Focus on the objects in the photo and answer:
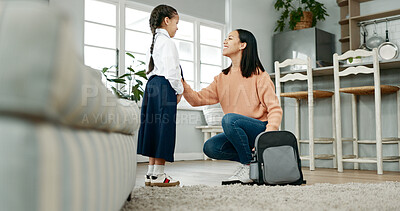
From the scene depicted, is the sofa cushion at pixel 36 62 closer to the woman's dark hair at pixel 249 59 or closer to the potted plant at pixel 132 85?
the woman's dark hair at pixel 249 59

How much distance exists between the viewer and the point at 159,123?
6.81 ft

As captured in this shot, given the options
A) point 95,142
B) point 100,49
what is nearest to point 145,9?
point 100,49

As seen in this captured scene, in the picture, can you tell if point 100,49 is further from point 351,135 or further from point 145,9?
point 351,135

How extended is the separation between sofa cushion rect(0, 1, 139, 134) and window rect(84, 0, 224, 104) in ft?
12.8

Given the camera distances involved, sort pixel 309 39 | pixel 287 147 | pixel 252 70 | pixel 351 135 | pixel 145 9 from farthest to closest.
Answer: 1. pixel 309 39
2. pixel 145 9
3. pixel 351 135
4. pixel 252 70
5. pixel 287 147

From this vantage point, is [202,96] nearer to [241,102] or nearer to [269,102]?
[241,102]

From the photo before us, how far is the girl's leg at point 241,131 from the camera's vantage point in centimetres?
214

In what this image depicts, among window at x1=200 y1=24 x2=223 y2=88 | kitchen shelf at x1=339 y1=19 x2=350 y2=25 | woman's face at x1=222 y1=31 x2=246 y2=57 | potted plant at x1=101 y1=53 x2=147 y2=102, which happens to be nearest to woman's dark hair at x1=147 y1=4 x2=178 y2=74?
woman's face at x1=222 y1=31 x2=246 y2=57

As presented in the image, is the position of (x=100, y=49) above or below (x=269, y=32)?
below

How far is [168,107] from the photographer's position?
2.09m

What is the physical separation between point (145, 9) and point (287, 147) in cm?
328

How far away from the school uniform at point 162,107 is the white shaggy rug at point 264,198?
0.30 metres

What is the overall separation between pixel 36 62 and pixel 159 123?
1.66 m

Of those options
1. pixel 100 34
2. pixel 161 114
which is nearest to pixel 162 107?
pixel 161 114
